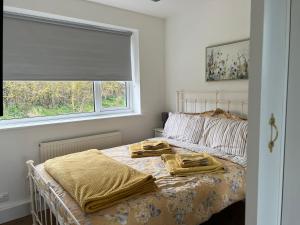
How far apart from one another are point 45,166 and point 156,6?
234 cm

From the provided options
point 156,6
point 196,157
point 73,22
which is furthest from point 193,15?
point 196,157

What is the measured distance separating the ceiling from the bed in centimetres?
191

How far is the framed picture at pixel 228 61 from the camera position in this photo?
272 cm

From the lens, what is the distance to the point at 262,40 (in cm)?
109

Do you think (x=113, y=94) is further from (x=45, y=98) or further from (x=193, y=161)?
(x=193, y=161)

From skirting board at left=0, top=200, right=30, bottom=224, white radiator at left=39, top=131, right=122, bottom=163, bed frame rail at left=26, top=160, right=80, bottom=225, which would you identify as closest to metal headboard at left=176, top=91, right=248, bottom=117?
white radiator at left=39, top=131, right=122, bottom=163

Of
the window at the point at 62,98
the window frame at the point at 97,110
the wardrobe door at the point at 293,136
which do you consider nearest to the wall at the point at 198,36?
the window frame at the point at 97,110

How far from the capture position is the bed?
4.73ft

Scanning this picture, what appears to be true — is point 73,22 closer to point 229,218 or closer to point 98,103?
point 98,103

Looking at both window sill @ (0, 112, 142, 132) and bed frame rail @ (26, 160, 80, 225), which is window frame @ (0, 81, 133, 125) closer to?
window sill @ (0, 112, 142, 132)

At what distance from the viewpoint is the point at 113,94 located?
344 centimetres

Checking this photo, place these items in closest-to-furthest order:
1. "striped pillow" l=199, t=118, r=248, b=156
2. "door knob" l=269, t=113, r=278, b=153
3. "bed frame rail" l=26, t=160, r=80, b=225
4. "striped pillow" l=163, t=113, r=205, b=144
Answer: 1. "door knob" l=269, t=113, r=278, b=153
2. "bed frame rail" l=26, t=160, r=80, b=225
3. "striped pillow" l=199, t=118, r=248, b=156
4. "striped pillow" l=163, t=113, r=205, b=144

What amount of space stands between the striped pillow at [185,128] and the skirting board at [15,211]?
1825 millimetres

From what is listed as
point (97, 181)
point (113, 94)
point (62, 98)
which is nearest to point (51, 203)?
point (97, 181)
